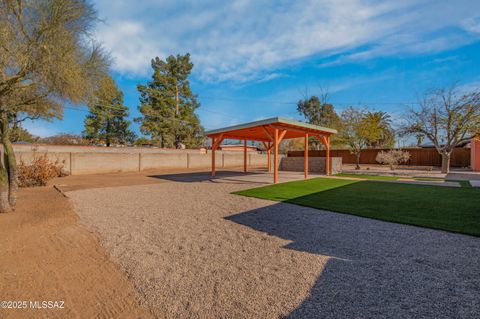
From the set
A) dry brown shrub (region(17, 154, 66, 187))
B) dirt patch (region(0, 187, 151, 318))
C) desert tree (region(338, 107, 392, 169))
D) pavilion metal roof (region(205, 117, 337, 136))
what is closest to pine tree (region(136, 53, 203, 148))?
pavilion metal roof (region(205, 117, 337, 136))

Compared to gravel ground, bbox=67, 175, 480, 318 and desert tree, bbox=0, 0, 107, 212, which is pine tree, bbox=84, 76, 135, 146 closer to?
desert tree, bbox=0, 0, 107, 212

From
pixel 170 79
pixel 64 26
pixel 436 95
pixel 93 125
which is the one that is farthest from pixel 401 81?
pixel 93 125

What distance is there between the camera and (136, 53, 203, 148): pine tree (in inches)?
950

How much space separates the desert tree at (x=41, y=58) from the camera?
4246 millimetres

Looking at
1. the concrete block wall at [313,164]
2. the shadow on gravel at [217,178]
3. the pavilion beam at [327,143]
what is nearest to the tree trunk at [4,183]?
the shadow on gravel at [217,178]

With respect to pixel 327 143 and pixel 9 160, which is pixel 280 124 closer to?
pixel 327 143

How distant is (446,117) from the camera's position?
14.2 m

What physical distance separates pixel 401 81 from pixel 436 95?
7452 millimetres

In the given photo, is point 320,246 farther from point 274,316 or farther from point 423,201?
point 423,201

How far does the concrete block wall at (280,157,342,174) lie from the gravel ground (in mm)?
10915

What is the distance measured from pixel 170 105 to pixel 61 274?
24.4 m

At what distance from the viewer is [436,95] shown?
14438 mm

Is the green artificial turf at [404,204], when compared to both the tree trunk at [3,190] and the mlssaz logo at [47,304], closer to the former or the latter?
the mlssaz logo at [47,304]

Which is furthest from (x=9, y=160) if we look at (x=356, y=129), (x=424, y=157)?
(x=424, y=157)
